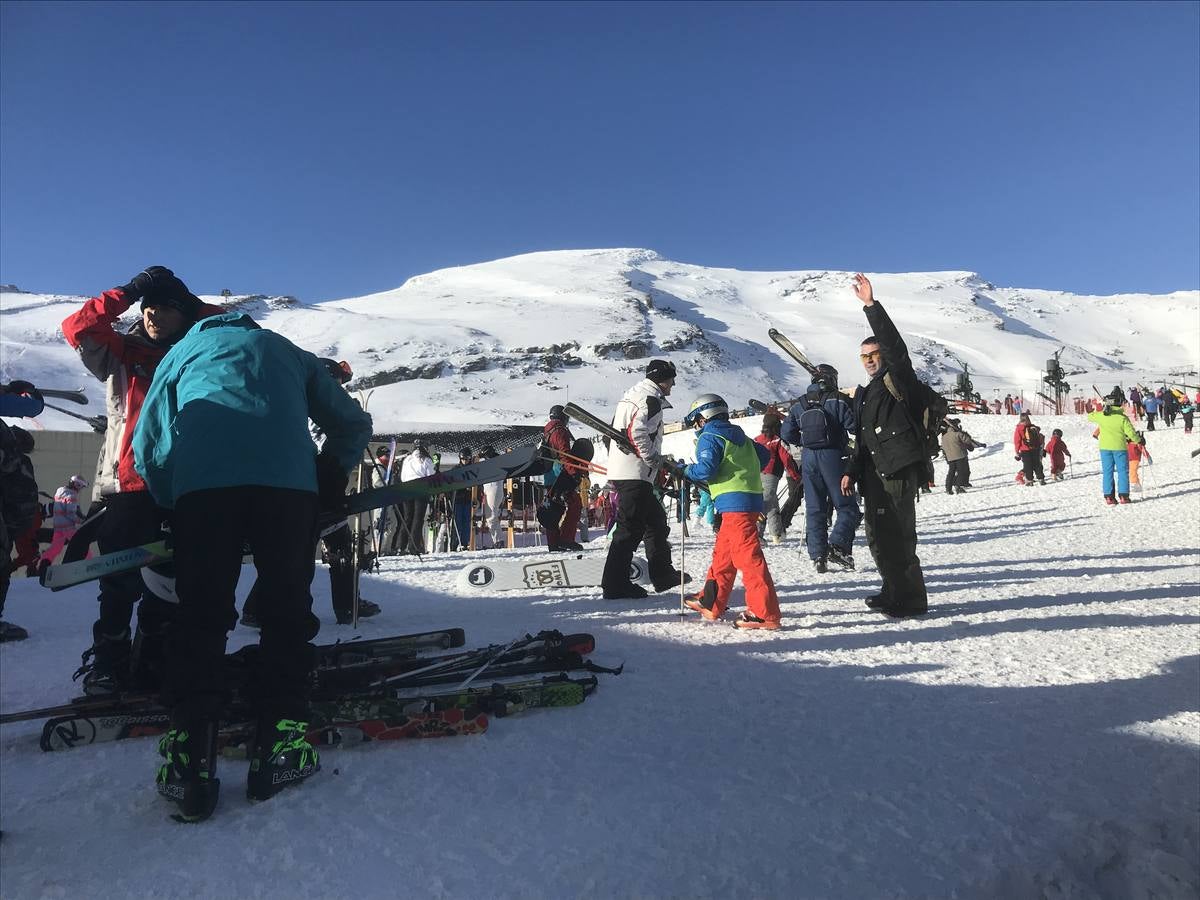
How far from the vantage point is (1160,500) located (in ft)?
43.3

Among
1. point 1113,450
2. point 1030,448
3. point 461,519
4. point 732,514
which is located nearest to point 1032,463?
point 1030,448

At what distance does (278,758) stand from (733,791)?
139 centimetres

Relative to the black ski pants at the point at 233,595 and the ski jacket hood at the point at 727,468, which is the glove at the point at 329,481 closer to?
the black ski pants at the point at 233,595

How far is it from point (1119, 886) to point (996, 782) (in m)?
0.39

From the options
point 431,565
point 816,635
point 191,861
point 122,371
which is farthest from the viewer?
point 431,565

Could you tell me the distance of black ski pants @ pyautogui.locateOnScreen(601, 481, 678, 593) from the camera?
19.7 ft

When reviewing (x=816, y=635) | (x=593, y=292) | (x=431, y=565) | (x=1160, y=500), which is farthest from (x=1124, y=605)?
(x=593, y=292)

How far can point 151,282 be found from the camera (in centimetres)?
309

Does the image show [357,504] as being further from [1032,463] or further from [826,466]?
[1032,463]

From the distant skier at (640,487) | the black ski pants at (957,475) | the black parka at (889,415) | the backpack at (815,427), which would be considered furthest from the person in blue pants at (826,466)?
the black ski pants at (957,475)

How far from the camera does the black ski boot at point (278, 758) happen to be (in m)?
2.25

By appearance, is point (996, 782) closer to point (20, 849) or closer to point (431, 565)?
point (20, 849)

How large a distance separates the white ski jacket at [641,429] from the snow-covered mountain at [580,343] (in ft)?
178

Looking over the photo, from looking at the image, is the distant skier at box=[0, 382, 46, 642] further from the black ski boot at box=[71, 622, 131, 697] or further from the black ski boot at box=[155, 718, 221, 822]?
the black ski boot at box=[155, 718, 221, 822]
